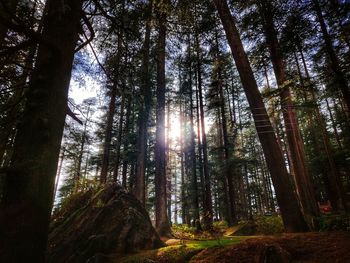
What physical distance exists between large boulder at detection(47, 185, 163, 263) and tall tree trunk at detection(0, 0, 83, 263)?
355cm

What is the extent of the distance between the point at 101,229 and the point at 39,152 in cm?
449

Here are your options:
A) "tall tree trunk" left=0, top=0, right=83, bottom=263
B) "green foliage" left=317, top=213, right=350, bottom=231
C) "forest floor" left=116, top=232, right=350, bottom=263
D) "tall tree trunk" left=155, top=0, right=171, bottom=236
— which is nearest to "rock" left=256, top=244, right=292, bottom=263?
"forest floor" left=116, top=232, right=350, bottom=263

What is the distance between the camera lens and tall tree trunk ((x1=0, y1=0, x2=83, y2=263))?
152 cm

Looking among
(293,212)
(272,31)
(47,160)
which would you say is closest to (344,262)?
(293,212)

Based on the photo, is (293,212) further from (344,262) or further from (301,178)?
(301,178)

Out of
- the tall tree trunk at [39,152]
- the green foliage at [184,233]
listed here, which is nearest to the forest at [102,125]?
the tall tree trunk at [39,152]

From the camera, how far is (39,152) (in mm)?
1717

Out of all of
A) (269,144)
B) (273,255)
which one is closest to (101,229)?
(273,255)

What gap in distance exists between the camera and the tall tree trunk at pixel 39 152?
152 centimetres

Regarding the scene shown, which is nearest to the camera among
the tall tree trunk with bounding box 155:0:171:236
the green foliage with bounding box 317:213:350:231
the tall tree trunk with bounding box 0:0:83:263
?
the tall tree trunk with bounding box 0:0:83:263

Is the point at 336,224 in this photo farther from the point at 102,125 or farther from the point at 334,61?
the point at 102,125

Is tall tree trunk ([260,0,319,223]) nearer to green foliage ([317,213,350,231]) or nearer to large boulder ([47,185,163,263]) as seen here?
green foliage ([317,213,350,231])

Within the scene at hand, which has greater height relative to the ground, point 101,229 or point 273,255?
point 101,229

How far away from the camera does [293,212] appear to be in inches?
196
